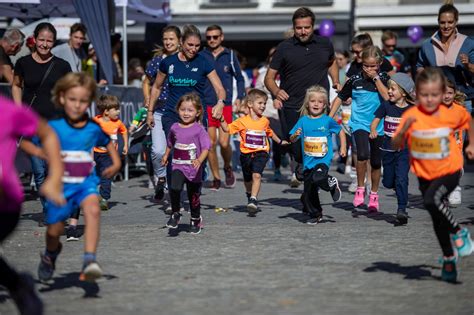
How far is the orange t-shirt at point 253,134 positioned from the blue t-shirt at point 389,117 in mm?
1665

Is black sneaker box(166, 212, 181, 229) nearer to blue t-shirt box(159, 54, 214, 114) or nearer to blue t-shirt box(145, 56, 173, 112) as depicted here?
blue t-shirt box(159, 54, 214, 114)

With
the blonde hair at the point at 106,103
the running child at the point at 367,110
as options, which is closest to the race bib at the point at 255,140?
the running child at the point at 367,110

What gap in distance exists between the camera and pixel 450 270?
25.6 feet

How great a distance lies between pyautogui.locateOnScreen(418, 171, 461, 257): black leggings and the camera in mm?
7859

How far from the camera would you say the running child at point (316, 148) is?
37.6 feet

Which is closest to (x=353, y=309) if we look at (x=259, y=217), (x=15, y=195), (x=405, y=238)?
(x=15, y=195)

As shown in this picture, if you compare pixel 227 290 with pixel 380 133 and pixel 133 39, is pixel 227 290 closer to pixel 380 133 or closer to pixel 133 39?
pixel 380 133

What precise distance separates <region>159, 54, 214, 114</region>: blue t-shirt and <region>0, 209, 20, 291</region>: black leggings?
5.63 m

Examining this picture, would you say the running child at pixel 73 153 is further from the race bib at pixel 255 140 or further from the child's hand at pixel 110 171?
the race bib at pixel 255 140

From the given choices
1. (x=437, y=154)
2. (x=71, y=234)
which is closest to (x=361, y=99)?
(x=71, y=234)

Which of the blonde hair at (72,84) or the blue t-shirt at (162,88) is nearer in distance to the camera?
the blonde hair at (72,84)

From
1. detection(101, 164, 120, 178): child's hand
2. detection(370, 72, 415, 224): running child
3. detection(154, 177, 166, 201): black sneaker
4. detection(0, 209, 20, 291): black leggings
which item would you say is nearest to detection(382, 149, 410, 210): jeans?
detection(370, 72, 415, 224): running child

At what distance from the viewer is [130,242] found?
10023 mm

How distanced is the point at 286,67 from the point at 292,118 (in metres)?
0.62
